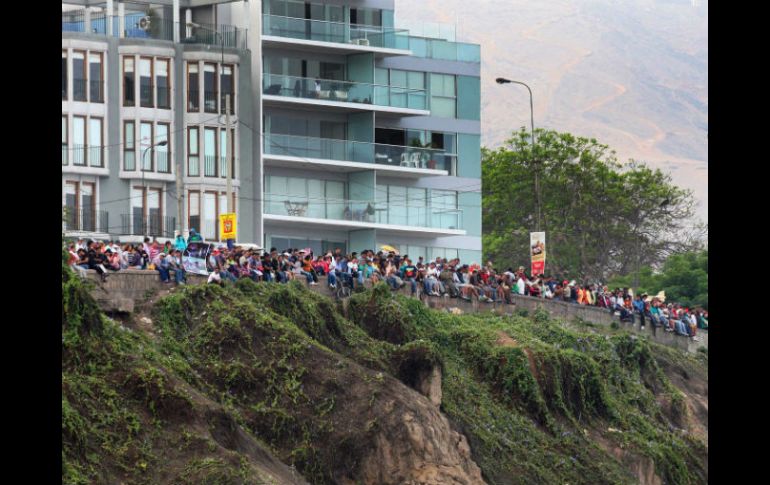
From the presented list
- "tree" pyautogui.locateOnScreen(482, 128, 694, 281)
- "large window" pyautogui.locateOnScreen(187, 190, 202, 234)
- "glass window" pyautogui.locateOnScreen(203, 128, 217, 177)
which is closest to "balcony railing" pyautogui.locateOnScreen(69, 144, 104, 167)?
"large window" pyautogui.locateOnScreen(187, 190, 202, 234)

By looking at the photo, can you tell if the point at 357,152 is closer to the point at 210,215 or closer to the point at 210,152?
the point at 210,152

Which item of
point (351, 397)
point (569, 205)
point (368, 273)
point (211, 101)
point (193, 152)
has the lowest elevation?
point (351, 397)

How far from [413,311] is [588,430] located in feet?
31.1

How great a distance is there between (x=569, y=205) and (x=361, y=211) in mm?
38324

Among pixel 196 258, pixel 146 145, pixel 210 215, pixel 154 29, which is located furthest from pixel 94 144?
pixel 196 258

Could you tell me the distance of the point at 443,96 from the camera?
317ft

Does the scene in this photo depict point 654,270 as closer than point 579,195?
No

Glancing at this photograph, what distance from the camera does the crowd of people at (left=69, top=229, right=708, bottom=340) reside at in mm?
54094

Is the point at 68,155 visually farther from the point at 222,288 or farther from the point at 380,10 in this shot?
the point at 222,288

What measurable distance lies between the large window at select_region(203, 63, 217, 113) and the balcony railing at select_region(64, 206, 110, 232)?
26.2ft

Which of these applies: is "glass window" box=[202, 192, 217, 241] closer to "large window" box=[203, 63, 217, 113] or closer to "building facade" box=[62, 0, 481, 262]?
"building facade" box=[62, 0, 481, 262]

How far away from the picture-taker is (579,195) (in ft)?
413

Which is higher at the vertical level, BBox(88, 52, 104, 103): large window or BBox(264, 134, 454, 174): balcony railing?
BBox(88, 52, 104, 103): large window

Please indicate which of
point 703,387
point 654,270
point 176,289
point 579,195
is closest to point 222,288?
point 176,289
